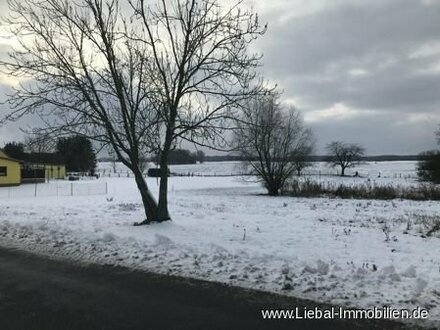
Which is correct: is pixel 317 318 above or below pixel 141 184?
below

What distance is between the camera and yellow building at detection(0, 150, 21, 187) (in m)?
59.9

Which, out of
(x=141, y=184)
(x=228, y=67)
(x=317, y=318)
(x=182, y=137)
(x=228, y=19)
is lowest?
(x=317, y=318)

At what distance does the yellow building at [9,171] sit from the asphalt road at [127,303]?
55.9 metres

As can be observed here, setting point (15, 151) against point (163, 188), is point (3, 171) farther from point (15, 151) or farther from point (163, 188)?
point (163, 188)

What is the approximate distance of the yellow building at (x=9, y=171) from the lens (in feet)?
196

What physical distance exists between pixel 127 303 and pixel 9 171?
5987cm

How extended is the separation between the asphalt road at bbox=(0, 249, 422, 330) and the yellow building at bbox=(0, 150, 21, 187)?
183ft

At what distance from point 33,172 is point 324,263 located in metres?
70.2

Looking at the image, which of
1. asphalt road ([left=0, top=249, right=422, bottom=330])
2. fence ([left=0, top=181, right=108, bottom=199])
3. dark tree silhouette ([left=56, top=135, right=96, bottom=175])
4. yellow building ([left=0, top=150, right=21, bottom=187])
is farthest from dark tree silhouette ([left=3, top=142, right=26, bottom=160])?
asphalt road ([left=0, top=249, right=422, bottom=330])

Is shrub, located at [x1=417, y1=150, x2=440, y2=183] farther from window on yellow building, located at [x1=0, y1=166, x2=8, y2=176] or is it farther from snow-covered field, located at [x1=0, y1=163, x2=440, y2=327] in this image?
window on yellow building, located at [x1=0, y1=166, x2=8, y2=176]

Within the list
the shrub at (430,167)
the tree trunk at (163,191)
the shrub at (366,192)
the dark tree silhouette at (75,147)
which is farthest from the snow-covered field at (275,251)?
the shrub at (430,167)

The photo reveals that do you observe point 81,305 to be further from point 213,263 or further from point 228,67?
point 228,67

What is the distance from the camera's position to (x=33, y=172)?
71812 mm

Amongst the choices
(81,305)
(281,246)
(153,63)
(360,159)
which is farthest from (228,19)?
(360,159)
